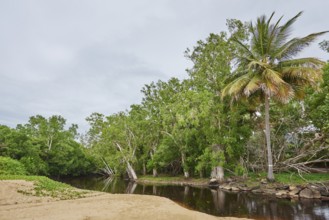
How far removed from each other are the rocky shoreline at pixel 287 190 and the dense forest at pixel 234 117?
1.72 m

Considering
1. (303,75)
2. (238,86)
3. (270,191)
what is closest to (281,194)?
(270,191)

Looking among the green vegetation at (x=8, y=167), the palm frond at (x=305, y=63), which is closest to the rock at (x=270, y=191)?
the palm frond at (x=305, y=63)

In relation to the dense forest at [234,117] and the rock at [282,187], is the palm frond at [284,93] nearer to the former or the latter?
the dense forest at [234,117]

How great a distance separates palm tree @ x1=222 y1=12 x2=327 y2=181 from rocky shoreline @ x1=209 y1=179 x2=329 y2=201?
122cm

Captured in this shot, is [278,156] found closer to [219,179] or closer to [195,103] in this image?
[219,179]

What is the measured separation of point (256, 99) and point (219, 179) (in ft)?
29.6

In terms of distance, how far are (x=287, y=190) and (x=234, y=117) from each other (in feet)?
30.8

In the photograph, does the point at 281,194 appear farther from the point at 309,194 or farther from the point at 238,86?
the point at 238,86

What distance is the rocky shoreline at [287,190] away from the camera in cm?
1550

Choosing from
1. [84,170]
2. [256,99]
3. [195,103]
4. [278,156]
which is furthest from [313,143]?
[84,170]

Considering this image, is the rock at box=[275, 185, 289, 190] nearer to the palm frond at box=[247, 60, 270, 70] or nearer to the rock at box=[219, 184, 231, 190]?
the rock at box=[219, 184, 231, 190]

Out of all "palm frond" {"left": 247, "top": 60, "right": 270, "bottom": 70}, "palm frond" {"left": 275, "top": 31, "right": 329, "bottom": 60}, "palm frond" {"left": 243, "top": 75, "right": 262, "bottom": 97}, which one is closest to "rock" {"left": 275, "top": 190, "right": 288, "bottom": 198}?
"palm frond" {"left": 243, "top": 75, "right": 262, "bottom": 97}

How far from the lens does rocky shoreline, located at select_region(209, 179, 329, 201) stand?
15.5 meters

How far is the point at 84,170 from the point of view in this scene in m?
51.2
